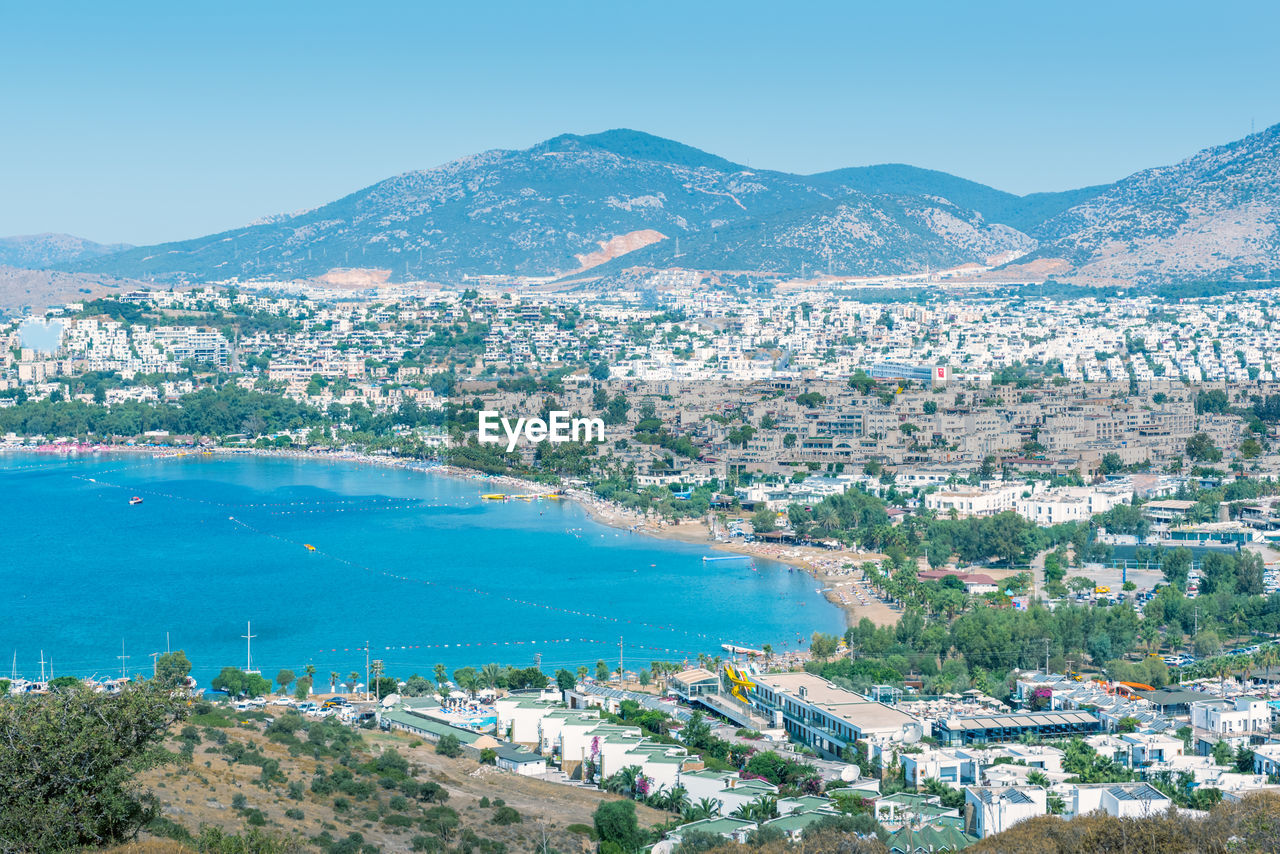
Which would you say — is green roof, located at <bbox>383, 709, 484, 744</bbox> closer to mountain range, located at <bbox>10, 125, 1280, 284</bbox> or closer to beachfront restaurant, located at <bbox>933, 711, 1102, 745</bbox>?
beachfront restaurant, located at <bbox>933, 711, 1102, 745</bbox>

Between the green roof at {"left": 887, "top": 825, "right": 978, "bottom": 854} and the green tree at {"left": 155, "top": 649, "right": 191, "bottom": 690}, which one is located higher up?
the green roof at {"left": 887, "top": 825, "right": 978, "bottom": 854}

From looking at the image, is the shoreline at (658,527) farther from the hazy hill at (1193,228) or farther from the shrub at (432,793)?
the hazy hill at (1193,228)

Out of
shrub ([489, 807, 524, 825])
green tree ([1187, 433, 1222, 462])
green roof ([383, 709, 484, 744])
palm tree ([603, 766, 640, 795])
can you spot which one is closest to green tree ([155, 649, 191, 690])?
green roof ([383, 709, 484, 744])

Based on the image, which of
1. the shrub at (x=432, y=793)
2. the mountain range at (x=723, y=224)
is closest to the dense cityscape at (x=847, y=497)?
the shrub at (x=432, y=793)

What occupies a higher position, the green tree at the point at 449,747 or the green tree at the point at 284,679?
the green tree at the point at 449,747

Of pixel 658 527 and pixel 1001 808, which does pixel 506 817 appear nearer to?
pixel 1001 808
